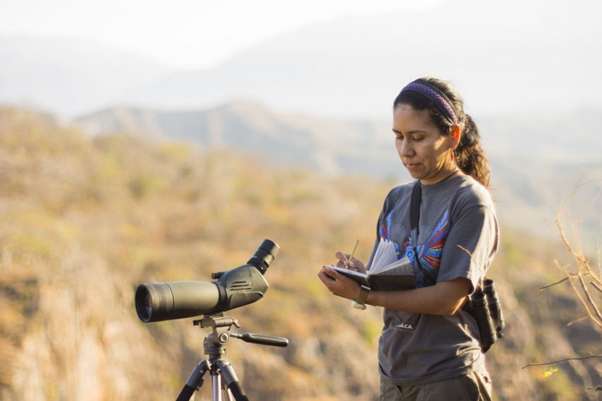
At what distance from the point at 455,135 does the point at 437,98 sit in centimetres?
13

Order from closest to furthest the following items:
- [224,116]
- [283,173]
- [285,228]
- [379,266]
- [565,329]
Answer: [379,266] → [565,329] → [285,228] → [283,173] → [224,116]

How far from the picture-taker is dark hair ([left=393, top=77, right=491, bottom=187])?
2.28 metres

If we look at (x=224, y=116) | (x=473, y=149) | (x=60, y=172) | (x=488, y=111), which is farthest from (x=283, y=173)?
(x=488, y=111)

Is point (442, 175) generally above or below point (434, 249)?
above

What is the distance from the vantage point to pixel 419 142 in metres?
2.29

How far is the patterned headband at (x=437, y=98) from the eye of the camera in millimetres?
2281

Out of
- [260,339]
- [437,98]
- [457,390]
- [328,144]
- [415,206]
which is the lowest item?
[457,390]

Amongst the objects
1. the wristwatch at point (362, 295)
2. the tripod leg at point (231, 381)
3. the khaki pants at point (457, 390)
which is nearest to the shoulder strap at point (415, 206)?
the wristwatch at point (362, 295)

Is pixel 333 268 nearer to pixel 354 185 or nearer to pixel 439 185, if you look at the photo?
pixel 439 185

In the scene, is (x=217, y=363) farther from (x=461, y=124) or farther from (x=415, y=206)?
(x=461, y=124)

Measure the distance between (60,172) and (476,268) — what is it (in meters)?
14.2

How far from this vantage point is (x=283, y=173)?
22.3 meters

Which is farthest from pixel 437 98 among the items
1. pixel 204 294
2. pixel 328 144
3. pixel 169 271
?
pixel 328 144

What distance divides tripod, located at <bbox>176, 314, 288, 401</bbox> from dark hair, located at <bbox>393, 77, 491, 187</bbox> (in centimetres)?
77
